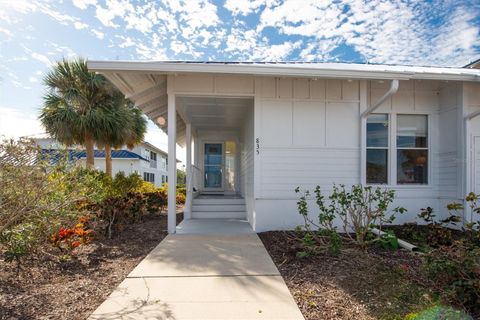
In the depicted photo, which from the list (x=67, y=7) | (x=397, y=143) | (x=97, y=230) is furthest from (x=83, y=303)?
(x=397, y=143)

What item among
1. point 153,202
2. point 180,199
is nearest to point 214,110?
point 153,202

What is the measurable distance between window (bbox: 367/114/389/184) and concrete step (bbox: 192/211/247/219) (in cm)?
354

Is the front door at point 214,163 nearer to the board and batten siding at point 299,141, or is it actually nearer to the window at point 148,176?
the board and batten siding at point 299,141

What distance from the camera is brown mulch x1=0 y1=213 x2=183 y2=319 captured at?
2789 millimetres

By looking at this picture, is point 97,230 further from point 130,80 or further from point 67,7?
point 67,7

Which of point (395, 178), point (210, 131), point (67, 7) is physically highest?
point (67, 7)

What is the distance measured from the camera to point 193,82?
644 cm

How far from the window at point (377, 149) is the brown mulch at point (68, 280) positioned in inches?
204

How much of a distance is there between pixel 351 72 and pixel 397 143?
8.09ft

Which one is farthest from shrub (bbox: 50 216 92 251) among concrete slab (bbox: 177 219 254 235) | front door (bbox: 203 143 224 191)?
front door (bbox: 203 143 224 191)

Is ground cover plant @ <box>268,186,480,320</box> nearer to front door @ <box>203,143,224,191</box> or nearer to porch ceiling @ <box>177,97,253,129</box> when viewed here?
porch ceiling @ <box>177,97,253,129</box>

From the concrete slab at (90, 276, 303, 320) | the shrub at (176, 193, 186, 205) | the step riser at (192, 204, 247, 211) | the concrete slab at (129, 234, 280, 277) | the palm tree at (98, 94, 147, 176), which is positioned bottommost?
the shrub at (176, 193, 186, 205)

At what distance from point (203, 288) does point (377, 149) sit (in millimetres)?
5420

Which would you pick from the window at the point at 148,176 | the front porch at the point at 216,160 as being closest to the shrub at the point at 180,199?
the front porch at the point at 216,160
